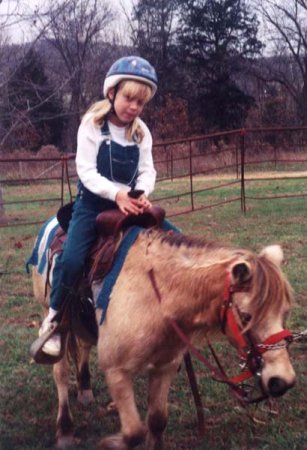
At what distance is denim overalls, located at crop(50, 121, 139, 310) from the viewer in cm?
388

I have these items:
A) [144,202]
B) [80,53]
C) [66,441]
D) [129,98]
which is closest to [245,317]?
[144,202]

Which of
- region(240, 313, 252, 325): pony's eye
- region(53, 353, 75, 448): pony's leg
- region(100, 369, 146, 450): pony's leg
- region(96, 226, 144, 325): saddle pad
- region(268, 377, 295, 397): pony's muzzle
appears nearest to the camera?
region(268, 377, 295, 397): pony's muzzle

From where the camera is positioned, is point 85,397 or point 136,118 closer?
point 136,118

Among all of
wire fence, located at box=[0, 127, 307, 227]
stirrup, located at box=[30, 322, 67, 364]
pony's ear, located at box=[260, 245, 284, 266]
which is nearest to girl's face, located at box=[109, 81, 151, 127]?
pony's ear, located at box=[260, 245, 284, 266]

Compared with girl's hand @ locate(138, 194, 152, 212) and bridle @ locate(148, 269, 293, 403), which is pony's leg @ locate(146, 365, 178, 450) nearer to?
bridle @ locate(148, 269, 293, 403)

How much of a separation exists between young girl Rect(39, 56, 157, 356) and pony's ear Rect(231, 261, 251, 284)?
2.89 feet

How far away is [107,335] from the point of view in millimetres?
3617

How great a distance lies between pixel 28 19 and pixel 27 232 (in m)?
5.42

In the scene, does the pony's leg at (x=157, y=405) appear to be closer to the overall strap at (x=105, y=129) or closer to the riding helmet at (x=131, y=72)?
the overall strap at (x=105, y=129)

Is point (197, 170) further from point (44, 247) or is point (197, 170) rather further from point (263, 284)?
point (263, 284)

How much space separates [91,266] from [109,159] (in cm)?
63

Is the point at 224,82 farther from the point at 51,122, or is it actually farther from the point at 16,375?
the point at 16,375

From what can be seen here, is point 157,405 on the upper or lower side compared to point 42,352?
lower

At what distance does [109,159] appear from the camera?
3.94m
